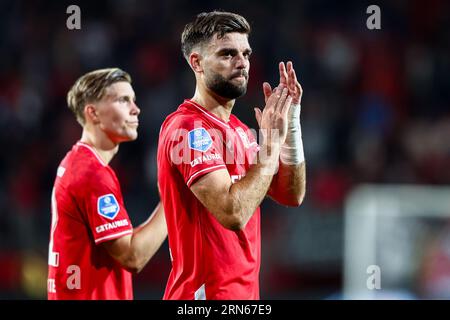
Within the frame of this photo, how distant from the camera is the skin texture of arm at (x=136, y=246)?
4.71 meters

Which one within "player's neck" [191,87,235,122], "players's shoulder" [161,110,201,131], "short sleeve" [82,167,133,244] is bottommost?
"short sleeve" [82,167,133,244]

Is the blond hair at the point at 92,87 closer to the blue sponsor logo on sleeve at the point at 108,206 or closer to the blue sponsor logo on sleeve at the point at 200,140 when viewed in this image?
the blue sponsor logo on sleeve at the point at 108,206

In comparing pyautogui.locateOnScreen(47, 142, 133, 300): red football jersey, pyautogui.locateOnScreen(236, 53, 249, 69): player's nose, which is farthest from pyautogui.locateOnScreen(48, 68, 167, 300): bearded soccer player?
pyautogui.locateOnScreen(236, 53, 249, 69): player's nose

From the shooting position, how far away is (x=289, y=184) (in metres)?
4.43

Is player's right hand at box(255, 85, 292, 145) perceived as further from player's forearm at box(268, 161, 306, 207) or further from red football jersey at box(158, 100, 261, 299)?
player's forearm at box(268, 161, 306, 207)

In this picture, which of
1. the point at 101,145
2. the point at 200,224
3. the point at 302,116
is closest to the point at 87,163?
the point at 101,145

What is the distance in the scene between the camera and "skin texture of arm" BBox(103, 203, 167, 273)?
→ 4707 mm

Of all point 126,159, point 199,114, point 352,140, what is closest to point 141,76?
point 126,159

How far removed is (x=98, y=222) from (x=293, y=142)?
126cm

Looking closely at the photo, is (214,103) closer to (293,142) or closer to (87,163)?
(293,142)

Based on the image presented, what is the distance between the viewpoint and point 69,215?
15.8 ft

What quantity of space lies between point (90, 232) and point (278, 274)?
5.63 metres

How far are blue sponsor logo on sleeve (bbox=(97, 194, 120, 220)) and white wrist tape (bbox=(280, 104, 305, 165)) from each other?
1.07m

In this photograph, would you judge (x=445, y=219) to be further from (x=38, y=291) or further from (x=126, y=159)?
(x=38, y=291)
